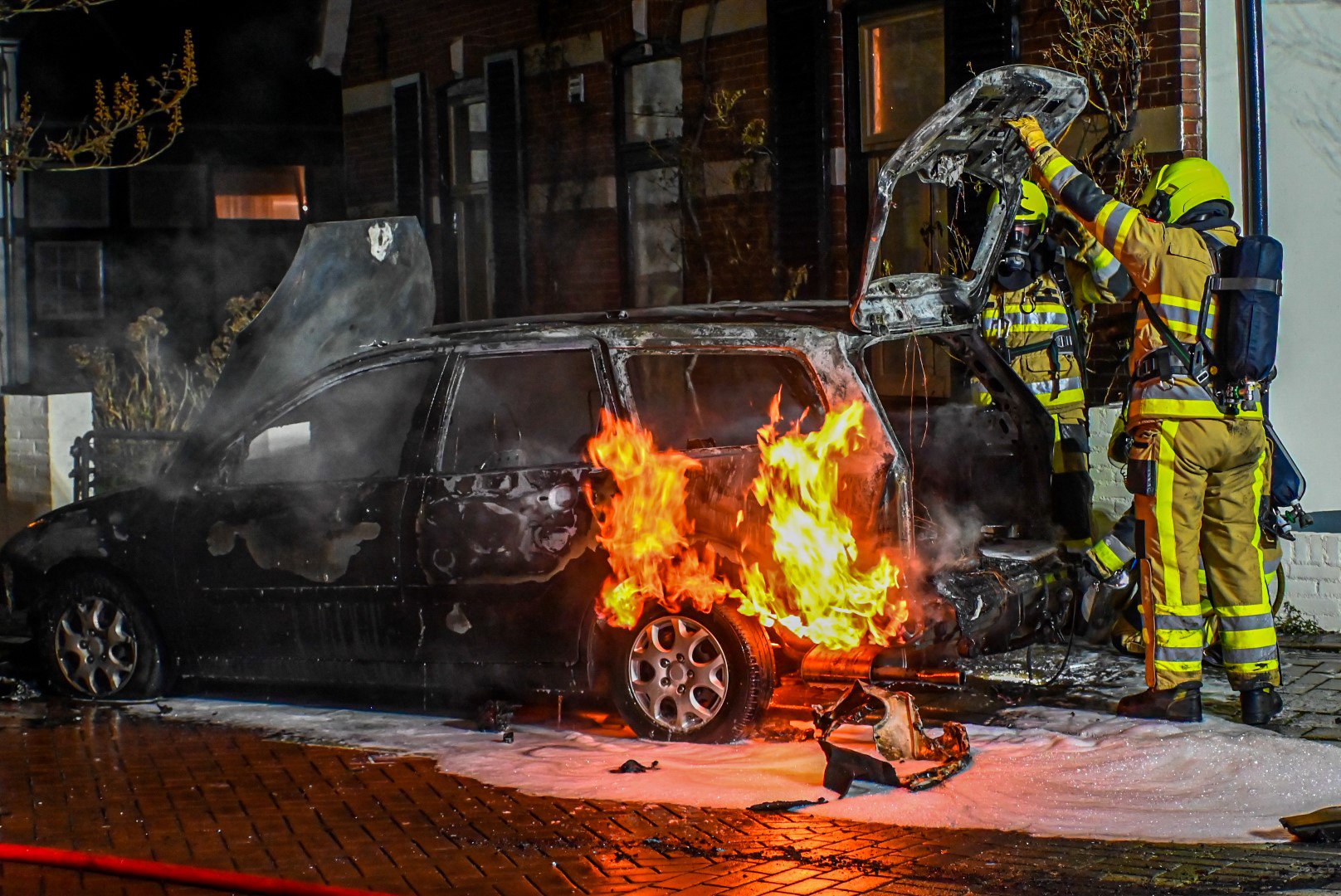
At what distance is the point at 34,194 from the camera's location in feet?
63.0

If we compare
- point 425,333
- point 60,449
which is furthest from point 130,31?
point 425,333

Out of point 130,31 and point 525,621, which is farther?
point 130,31

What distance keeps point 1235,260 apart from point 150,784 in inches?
184

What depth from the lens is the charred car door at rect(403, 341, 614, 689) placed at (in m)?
6.79

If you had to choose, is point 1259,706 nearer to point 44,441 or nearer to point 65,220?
point 44,441

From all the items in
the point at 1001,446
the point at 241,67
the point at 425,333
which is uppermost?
the point at 241,67

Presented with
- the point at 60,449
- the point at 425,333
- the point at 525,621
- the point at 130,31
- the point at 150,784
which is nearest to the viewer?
the point at 150,784

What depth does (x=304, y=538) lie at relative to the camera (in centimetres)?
730

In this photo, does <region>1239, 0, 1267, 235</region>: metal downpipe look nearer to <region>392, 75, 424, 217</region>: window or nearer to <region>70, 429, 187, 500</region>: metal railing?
<region>70, 429, 187, 500</region>: metal railing

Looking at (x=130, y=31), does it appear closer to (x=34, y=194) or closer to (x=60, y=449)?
(x=34, y=194)

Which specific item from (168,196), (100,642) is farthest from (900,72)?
(168,196)

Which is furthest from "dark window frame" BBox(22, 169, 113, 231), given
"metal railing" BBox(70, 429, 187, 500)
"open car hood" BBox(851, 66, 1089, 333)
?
"open car hood" BBox(851, 66, 1089, 333)

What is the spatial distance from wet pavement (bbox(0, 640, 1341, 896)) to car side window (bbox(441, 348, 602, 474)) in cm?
140

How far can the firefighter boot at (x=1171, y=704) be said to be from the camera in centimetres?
669
